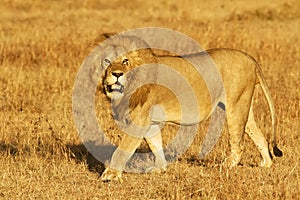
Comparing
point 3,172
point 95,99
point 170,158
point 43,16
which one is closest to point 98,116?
point 95,99

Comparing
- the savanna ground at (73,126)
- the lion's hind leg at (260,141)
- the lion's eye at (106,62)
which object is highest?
the lion's eye at (106,62)

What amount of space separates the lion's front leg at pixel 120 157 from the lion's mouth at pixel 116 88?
36 cm

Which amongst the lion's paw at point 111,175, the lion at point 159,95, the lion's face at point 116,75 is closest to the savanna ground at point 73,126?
the lion's paw at point 111,175

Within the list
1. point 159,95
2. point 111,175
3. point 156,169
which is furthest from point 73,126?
point 111,175

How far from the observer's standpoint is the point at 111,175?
5688 mm

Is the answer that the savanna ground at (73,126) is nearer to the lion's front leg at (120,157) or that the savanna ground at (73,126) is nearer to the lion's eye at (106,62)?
the lion's front leg at (120,157)

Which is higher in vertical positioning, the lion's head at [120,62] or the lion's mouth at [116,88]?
the lion's head at [120,62]

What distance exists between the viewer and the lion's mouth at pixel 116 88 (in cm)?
556

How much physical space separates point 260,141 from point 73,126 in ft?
6.93

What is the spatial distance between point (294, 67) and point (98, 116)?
162 inches

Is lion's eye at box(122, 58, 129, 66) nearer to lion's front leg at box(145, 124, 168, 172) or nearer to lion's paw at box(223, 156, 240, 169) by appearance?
lion's front leg at box(145, 124, 168, 172)

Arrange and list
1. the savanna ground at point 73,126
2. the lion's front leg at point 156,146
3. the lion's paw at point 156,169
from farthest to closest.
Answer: the lion's front leg at point 156,146 < the lion's paw at point 156,169 < the savanna ground at point 73,126

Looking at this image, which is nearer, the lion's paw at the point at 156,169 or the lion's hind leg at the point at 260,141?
the lion's paw at the point at 156,169

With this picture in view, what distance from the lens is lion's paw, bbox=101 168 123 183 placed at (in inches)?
224
